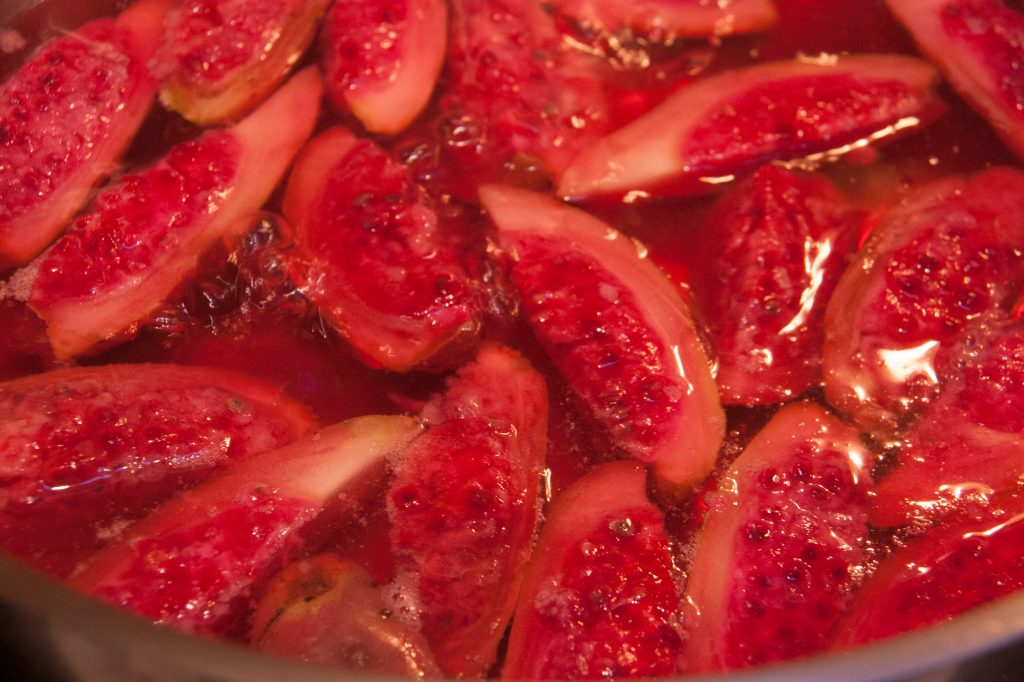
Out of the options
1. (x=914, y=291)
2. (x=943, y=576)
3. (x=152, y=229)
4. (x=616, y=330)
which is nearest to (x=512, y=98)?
(x=616, y=330)

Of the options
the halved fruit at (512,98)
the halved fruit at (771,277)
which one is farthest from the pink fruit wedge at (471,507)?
the halved fruit at (512,98)

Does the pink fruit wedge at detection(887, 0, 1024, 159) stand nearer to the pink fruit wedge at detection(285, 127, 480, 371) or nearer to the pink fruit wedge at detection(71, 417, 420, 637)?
the pink fruit wedge at detection(285, 127, 480, 371)

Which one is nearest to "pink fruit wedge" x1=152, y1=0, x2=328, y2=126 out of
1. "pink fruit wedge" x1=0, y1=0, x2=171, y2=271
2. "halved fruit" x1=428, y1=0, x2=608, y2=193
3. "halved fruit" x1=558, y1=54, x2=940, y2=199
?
"pink fruit wedge" x1=0, y1=0, x2=171, y2=271

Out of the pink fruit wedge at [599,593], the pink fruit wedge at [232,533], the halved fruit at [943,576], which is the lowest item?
the halved fruit at [943,576]

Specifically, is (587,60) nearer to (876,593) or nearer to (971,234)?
(971,234)

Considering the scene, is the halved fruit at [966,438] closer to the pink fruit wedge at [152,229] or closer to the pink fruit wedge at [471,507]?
the pink fruit wedge at [471,507]
